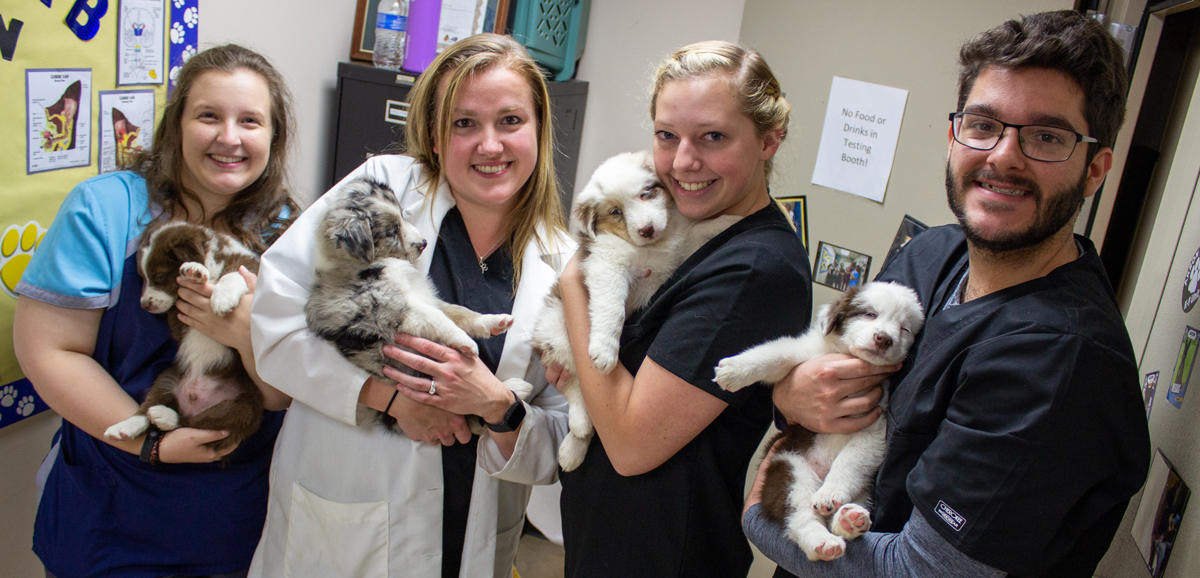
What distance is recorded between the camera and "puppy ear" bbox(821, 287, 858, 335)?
1.43 m

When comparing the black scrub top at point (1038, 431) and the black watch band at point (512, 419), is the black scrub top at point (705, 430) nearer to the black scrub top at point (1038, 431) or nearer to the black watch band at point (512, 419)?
the black watch band at point (512, 419)

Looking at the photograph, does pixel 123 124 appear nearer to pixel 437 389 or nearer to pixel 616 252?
pixel 437 389

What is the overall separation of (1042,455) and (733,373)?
1.67 ft

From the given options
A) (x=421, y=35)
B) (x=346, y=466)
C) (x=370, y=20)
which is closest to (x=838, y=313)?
(x=346, y=466)

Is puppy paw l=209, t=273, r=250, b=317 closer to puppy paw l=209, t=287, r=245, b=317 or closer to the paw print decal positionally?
puppy paw l=209, t=287, r=245, b=317

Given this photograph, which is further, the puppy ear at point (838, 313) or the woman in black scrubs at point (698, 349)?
the puppy ear at point (838, 313)

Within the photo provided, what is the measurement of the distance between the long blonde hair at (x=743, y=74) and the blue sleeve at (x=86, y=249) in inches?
58.8

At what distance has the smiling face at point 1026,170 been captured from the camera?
1056mm

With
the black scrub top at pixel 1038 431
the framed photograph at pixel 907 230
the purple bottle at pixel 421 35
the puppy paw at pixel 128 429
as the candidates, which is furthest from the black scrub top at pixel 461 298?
the purple bottle at pixel 421 35

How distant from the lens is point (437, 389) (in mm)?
1640

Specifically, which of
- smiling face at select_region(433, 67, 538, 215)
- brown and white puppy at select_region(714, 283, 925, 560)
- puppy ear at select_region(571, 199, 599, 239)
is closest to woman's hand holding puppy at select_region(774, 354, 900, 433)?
brown and white puppy at select_region(714, 283, 925, 560)

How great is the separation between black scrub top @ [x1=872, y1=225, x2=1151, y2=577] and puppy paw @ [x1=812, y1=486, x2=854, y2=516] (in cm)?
20

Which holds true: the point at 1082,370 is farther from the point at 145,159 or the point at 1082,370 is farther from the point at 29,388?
the point at 29,388

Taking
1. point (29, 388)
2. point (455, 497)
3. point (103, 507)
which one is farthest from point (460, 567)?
point (29, 388)
